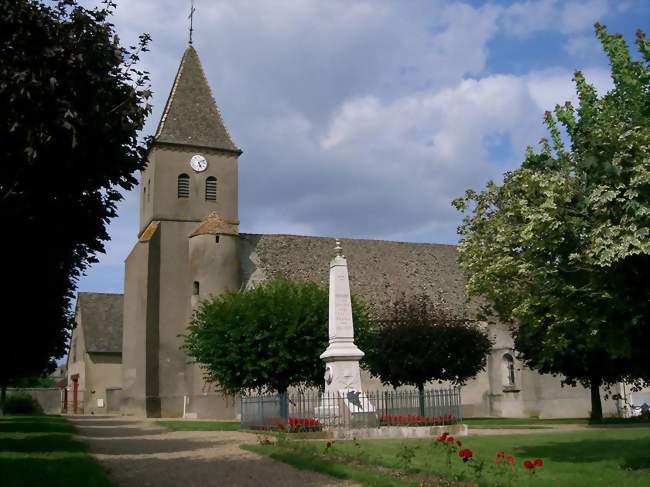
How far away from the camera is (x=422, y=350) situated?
109 ft

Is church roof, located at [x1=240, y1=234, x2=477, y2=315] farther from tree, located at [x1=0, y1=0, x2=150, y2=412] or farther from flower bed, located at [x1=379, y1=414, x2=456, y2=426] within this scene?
tree, located at [x1=0, y1=0, x2=150, y2=412]

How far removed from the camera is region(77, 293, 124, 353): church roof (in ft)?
184

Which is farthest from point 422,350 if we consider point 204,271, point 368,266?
point 204,271

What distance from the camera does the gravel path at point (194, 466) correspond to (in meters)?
11.1

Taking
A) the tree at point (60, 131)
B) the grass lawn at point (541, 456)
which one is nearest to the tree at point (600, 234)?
the grass lawn at point (541, 456)

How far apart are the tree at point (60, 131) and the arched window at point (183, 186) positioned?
3129 cm

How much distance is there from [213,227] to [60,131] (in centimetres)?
3228

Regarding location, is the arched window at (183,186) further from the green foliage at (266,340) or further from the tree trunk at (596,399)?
the tree trunk at (596,399)

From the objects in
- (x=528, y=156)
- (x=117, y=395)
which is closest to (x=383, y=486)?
(x=528, y=156)

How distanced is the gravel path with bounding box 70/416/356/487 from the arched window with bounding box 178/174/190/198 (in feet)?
82.7

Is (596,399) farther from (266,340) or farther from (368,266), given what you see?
(368,266)

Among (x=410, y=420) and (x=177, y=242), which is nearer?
(x=410, y=420)

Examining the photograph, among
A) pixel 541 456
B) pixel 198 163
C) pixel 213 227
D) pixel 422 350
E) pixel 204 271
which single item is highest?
pixel 198 163

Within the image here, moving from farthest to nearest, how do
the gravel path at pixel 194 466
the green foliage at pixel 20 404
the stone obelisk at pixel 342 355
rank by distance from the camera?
1. the green foliage at pixel 20 404
2. the stone obelisk at pixel 342 355
3. the gravel path at pixel 194 466
